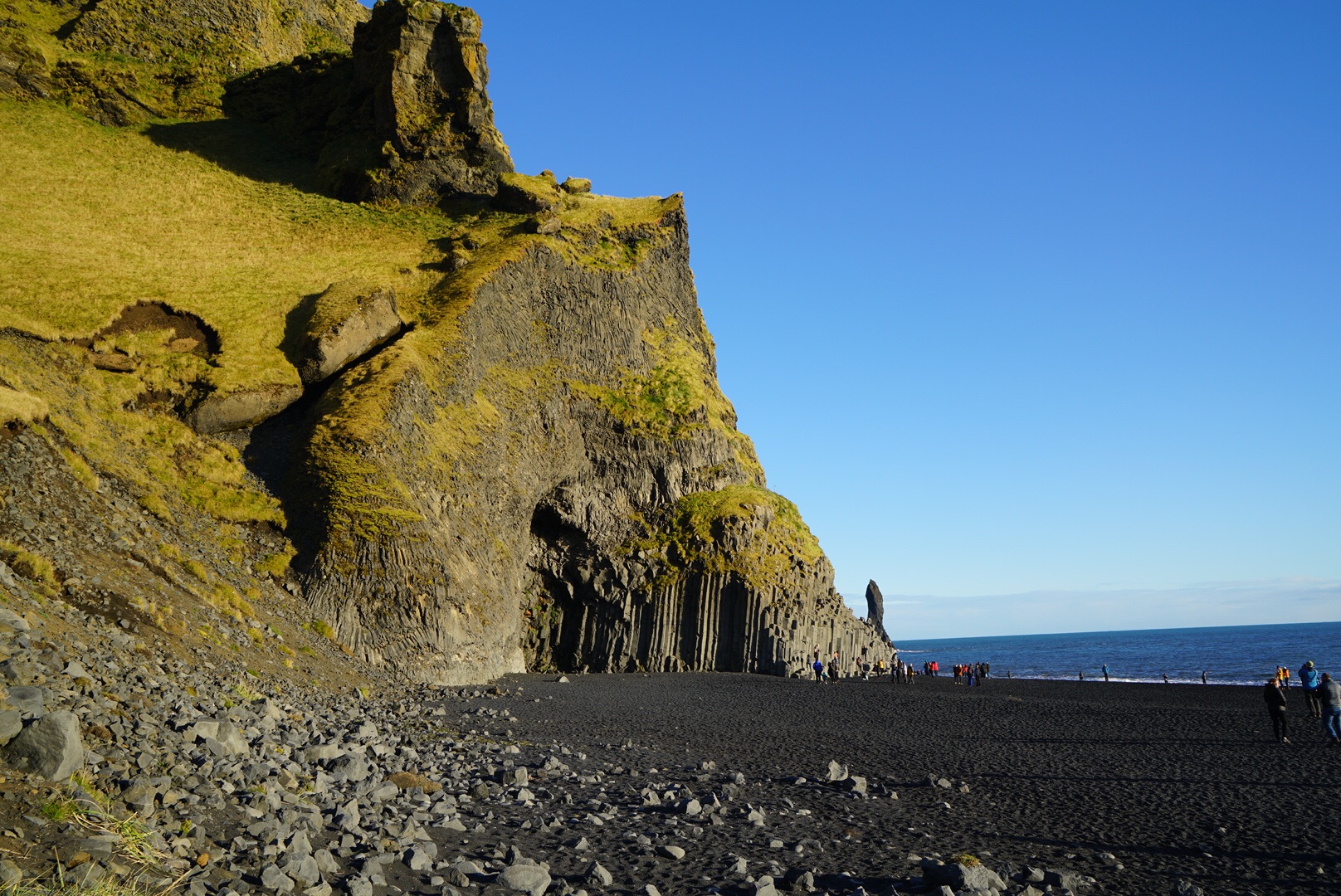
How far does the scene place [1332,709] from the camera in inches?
997

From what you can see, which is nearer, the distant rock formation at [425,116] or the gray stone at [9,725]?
the gray stone at [9,725]

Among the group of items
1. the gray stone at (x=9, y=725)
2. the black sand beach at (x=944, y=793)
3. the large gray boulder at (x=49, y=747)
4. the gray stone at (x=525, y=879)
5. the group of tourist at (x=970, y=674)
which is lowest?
the group of tourist at (x=970, y=674)

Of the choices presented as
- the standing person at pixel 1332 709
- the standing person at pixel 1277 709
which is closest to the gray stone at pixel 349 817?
the standing person at pixel 1332 709

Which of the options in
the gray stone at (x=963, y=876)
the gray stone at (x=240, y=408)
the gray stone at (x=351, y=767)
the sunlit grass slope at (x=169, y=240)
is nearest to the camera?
the gray stone at (x=963, y=876)

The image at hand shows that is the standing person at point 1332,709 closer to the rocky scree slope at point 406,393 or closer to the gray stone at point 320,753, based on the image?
the gray stone at point 320,753

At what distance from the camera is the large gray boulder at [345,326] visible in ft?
150

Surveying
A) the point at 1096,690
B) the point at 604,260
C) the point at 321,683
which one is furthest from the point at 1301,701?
the point at 604,260

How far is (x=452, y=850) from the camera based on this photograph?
→ 1162 centimetres

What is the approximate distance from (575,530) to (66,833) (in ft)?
171

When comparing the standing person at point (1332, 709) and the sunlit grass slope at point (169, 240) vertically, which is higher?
the sunlit grass slope at point (169, 240)

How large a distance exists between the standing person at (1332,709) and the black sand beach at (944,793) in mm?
723

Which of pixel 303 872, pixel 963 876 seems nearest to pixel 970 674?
pixel 963 876

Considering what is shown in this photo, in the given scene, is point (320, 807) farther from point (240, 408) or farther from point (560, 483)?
point (560, 483)

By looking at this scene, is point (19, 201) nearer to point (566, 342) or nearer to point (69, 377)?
point (69, 377)
